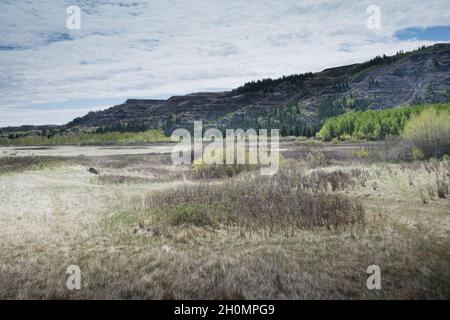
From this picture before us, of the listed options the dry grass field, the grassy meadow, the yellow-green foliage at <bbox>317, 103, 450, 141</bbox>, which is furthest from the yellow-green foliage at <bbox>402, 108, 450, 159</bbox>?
the yellow-green foliage at <bbox>317, 103, 450, 141</bbox>

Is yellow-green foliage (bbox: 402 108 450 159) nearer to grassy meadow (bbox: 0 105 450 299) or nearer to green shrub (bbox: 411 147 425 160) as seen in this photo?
green shrub (bbox: 411 147 425 160)

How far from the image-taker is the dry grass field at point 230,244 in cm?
789

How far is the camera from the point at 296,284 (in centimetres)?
800

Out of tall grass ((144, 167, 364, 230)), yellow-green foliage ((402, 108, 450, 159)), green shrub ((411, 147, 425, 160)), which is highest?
yellow-green foliage ((402, 108, 450, 159))

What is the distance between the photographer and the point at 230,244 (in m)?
11.3

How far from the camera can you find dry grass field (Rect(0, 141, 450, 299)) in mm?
7887

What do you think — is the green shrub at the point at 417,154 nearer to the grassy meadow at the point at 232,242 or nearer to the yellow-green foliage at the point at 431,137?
the yellow-green foliage at the point at 431,137

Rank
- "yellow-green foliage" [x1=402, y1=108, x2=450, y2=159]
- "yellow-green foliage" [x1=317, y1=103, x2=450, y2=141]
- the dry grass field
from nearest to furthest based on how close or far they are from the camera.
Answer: the dry grass field < "yellow-green foliage" [x1=402, y1=108, x2=450, y2=159] < "yellow-green foliage" [x1=317, y1=103, x2=450, y2=141]

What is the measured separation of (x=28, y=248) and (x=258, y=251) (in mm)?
6343

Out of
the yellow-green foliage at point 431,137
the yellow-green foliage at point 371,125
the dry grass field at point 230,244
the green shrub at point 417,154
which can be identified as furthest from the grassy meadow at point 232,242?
the yellow-green foliage at point 371,125

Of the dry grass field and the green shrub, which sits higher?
the green shrub

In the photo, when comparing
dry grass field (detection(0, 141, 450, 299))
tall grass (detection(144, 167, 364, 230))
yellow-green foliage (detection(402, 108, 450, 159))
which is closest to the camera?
dry grass field (detection(0, 141, 450, 299))
